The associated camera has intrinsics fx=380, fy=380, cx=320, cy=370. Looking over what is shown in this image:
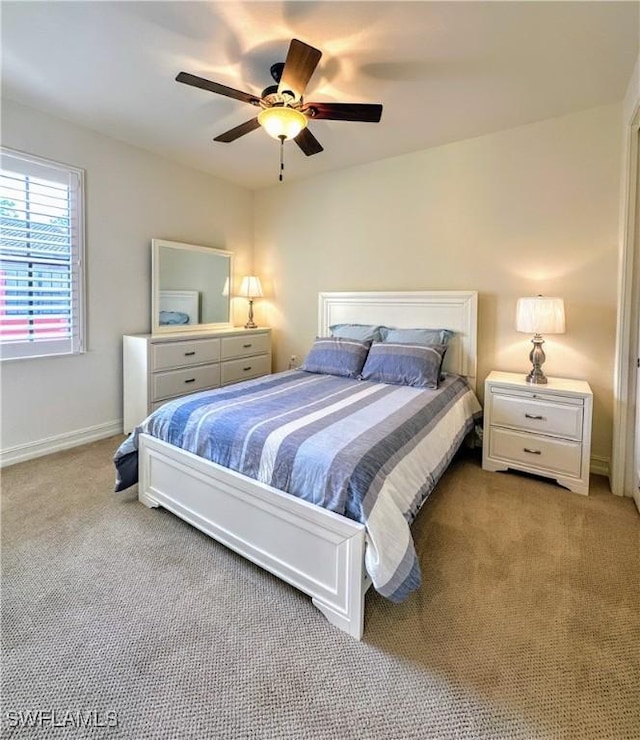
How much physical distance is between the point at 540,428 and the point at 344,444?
5.72ft

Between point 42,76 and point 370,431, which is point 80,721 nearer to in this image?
point 370,431

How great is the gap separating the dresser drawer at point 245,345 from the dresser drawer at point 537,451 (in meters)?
2.62

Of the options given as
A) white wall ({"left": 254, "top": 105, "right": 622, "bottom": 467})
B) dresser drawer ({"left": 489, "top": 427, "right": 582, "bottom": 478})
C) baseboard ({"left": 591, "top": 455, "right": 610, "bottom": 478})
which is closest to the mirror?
white wall ({"left": 254, "top": 105, "right": 622, "bottom": 467})

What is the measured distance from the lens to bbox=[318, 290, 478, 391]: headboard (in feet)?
10.7

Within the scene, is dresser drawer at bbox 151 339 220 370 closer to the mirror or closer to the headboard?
the mirror

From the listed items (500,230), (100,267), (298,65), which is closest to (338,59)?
(298,65)

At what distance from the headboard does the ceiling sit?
1334mm

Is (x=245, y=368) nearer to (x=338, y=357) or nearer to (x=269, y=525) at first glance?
(x=338, y=357)

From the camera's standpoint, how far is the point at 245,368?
4270mm

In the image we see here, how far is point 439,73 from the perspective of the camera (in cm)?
233

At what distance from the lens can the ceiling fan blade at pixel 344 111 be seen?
206 cm

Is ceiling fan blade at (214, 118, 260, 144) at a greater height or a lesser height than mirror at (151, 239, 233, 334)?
greater

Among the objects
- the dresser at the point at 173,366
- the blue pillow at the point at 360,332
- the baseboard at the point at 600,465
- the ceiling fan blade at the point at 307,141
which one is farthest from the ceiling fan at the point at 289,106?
the baseboard at the point at 600,465

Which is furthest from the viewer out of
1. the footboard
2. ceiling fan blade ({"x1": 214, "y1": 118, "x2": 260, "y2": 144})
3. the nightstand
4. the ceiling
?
the nightstand
